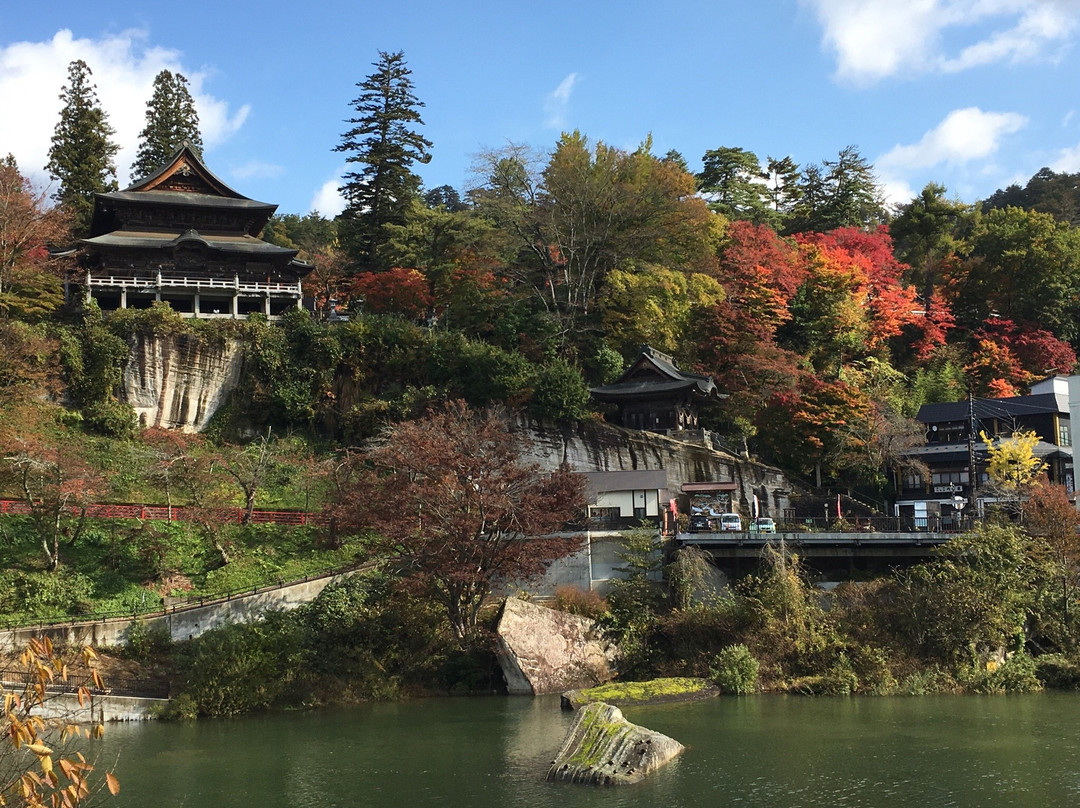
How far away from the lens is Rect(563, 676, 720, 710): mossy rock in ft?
95.8

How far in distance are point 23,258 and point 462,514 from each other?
31001mm

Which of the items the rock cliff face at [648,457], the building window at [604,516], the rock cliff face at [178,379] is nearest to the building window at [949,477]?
the rock cliff face at [648,457]

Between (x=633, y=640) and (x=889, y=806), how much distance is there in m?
14.8

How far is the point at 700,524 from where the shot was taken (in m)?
39.1

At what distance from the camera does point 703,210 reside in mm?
55250

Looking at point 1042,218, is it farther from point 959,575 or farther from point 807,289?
point 959,575

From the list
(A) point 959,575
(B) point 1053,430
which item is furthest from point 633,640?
(B) point 1053,430

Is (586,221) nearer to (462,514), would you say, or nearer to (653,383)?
(653,383)

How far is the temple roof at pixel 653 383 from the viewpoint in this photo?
47625 mm

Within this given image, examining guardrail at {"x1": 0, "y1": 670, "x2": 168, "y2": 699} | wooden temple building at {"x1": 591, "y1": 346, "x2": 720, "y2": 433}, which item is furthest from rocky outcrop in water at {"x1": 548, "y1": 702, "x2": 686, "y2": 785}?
wooden temple building at {"x1": 591, "y1": 346, "x2": 720, "y2": 433}

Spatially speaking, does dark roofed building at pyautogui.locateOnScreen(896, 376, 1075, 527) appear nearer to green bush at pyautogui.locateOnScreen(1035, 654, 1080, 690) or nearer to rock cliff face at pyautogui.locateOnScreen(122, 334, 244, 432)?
green bush at pyautogui.locateOnScreen(1035, 654, 1080, 690)

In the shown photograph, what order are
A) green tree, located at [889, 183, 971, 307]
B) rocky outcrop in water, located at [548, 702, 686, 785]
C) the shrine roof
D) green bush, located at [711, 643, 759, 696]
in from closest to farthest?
rocky outcrop in water, located at [548, 702, 686, 785]
green bush, located at [711, 643, 759, 696]
the shrine roof
green tree, located at [889, 183, 971, 307]

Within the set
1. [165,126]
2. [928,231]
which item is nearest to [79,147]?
[165,126]

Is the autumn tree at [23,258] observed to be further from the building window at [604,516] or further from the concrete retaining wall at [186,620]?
the building window at [604,516]
